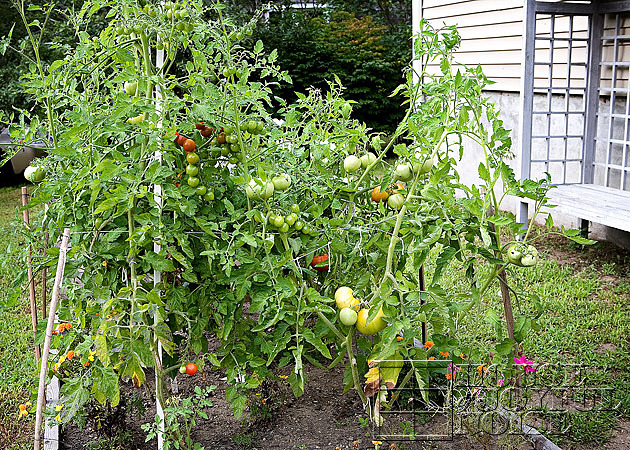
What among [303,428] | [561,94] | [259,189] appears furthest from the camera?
[561,94]

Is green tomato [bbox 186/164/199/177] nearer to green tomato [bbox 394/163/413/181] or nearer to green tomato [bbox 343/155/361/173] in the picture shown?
green tomato [bbox 343/155/361/173]

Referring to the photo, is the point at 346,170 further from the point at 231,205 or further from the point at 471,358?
the point at 471,358

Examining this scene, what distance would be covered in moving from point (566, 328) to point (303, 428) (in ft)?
6.18

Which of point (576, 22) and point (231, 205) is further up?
point (576, 22)

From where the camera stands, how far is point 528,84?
5047 mm

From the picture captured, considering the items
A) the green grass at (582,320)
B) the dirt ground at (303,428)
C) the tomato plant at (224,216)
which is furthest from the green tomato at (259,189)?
the dirt ground at (303,428)

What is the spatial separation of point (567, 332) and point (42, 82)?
3006 mm

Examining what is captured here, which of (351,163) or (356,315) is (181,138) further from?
(356,315)

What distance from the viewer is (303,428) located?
2.62m

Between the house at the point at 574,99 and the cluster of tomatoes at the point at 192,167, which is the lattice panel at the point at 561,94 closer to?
the house at the point at 574,99

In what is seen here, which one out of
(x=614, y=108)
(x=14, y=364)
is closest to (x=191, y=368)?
(x=14, y=364)

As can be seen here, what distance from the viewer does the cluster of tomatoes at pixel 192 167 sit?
82.6 inches

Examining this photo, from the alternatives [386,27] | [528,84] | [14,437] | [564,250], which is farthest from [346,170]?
[386,27]

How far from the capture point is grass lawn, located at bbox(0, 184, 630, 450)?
2768 mm
